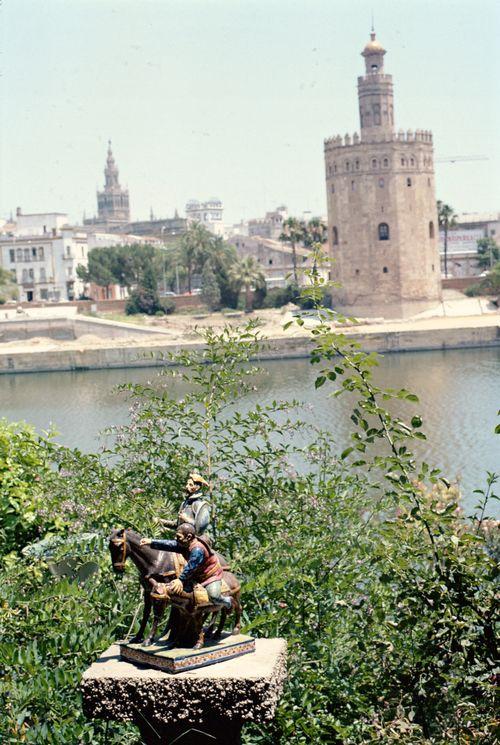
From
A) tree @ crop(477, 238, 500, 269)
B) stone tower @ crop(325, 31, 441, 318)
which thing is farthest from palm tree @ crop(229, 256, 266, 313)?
tree @ crop(477, 238, 500, 269)

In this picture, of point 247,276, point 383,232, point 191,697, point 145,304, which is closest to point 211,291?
point 247,276

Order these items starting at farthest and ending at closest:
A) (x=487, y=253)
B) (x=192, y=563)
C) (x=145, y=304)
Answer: (x=487, y=253), (x=145, y=304), (x=192, y=563)

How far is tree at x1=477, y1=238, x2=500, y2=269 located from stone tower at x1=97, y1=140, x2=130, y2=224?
5383 cm

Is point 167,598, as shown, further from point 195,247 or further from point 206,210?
point 206,210

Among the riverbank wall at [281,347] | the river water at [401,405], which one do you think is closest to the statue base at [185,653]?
the river water at [401,405]

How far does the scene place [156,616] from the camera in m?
3.81

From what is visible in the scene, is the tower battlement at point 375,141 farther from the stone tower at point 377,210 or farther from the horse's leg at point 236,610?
the horse's leg at point 236,610

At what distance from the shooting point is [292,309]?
44.8 m

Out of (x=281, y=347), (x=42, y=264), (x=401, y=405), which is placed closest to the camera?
(x=401, y=405)

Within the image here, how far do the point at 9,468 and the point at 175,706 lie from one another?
4083 millimetres

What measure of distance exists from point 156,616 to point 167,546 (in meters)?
0.23

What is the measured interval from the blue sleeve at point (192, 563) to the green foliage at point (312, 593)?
693 millimetres

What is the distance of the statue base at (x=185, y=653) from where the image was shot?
12.0 ft

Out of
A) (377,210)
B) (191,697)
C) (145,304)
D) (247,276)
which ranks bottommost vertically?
(191,697)
